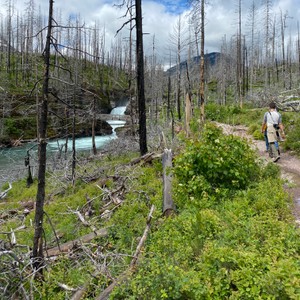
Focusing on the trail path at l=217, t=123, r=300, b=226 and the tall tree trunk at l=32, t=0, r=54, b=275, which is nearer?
the tall tree trunk at l=32, t=0, r=54, b=275

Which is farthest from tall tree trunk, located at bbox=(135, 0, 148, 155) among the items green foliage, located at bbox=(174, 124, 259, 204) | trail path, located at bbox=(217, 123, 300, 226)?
green foliage, located at bbox=(174, 124, 259, 204)

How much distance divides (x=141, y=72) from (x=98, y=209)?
545 centimetres

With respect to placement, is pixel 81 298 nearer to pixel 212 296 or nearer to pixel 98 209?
pixel 212 296

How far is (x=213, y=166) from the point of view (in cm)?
562

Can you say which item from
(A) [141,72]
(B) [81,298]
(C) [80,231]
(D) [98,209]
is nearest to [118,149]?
(A) [141,72]

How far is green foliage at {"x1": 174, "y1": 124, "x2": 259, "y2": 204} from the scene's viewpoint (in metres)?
5.60

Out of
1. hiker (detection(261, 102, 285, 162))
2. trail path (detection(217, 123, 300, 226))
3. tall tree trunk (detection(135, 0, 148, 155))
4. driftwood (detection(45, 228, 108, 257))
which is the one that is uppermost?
tall tree trunk (detection(135, 0, 148, 155))

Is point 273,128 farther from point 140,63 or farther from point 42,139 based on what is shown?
point 42,139

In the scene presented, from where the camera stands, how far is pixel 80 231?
20.3ft

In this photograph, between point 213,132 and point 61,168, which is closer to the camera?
point 213,132

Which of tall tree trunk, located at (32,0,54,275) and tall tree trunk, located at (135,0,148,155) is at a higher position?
tall tree trunk, located at (135,0,148,155)

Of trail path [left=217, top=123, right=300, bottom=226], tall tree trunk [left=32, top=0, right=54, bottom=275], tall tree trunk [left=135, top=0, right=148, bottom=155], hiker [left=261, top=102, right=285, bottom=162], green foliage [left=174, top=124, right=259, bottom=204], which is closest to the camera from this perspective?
tall tree trunk [left=32, top=0, right=54, bottom=275]

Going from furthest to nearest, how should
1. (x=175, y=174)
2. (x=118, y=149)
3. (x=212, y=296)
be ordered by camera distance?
(x=118, y=149) → (x=175, y=174) → (x=212, y=296)

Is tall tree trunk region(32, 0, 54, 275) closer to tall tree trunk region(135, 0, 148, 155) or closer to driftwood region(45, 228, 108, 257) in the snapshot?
driftwood region(45, 228, 108, 257)
